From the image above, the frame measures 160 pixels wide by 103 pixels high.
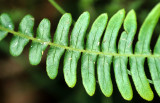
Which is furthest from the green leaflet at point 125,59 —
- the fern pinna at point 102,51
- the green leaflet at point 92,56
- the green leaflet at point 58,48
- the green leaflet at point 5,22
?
the green leaflet at point 5,22

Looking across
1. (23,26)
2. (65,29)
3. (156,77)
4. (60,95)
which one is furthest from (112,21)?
(60,95)

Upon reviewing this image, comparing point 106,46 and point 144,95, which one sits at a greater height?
point 106,46

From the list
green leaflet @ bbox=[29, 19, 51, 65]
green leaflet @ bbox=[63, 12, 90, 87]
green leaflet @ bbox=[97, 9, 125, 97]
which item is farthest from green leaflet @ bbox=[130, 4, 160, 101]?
green leaflet @ bbox=[29, 19, 51, 65]

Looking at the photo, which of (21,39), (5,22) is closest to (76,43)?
(21,39)

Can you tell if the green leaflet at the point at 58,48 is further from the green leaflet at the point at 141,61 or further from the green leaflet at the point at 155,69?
the green leaflet at the point at 155,69

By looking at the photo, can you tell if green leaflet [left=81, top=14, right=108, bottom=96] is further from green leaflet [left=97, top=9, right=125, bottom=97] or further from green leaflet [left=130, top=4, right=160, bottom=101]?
green leaflet [left=130, top=4, right=160, bottom=101]

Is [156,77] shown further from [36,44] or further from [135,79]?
[36,44]

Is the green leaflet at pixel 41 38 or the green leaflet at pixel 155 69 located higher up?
the green leaflet at pixel 41 38
